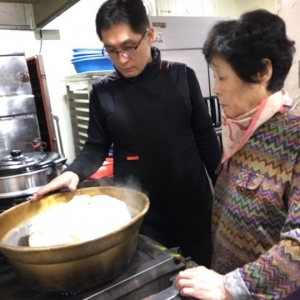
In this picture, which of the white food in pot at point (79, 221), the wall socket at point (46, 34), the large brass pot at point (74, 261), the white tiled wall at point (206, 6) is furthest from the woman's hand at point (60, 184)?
the white tiled wall at point (206, 6)

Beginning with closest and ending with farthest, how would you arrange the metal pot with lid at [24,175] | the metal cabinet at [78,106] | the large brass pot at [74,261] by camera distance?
the large brass pot at [74,261] < the metal pot with lid at [24,175] < the metal cabinet at [78,106]

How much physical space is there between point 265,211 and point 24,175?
0.96 m

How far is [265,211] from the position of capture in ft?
2.58

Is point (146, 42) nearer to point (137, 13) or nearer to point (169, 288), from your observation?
point (137, 13)

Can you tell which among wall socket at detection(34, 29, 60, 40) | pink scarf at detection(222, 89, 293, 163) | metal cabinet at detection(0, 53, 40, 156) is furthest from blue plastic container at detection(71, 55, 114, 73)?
pink scarf at detection(222, 89, 293, 163)

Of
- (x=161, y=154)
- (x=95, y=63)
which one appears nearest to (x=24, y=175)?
(x=161, y=154)

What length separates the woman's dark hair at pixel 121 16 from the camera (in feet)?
3.94

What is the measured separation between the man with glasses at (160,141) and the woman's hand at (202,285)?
0.68 metres

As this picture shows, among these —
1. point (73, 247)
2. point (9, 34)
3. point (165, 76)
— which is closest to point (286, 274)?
point (73, 247)

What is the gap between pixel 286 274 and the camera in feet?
2.20

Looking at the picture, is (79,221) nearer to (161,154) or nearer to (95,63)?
(161,154)

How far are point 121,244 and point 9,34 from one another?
250 centimetres

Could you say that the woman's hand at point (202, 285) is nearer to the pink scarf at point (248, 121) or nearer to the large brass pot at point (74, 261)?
the large brass pot at point (74, 261)

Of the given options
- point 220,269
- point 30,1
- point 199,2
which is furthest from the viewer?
point 199,2
